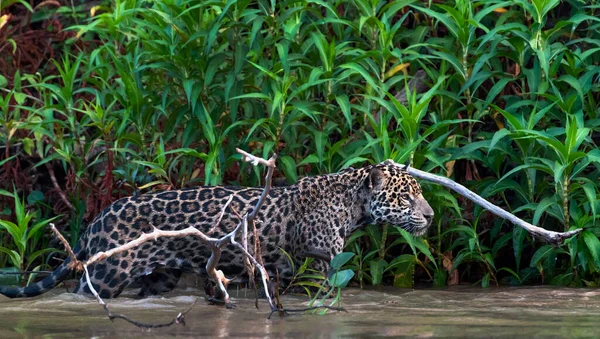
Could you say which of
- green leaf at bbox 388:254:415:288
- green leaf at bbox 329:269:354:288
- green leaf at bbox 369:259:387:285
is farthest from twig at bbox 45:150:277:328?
green leaf at bbox 388:254:415:288

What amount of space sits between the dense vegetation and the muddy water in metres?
0.57

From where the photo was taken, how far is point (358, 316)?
6.33 m

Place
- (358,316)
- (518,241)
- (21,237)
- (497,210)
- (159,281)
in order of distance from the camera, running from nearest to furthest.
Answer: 1. (358,316)
2. (497,210)
3. (159,281)
4. (518,241)
5. (21,237)

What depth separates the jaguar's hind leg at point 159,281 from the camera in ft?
25.8

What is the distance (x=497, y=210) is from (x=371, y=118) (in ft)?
4.90

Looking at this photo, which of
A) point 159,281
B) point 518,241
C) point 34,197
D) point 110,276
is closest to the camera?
point 110,276

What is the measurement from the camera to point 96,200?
28.9ft

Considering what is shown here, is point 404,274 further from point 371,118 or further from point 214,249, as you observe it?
point 214,249

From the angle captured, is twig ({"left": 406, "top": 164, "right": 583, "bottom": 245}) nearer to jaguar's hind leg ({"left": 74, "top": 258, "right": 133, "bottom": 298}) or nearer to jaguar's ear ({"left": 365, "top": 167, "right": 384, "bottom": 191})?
jaguar's ear ({"left": 365, "top": 167, "right": 384, "bottom": 191})

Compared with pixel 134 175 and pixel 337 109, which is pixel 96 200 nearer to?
pixel 134 175

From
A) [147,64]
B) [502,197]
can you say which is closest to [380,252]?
[502,197]

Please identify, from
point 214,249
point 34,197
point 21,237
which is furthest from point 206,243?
point 34,197

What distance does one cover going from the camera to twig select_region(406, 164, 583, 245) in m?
6.48

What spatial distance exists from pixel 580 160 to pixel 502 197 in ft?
2.84
